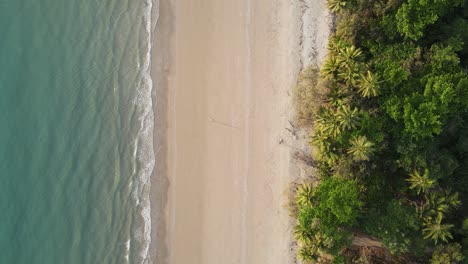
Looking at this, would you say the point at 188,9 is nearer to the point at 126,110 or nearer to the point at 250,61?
the point at 250,61

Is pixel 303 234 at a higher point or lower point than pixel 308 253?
higher

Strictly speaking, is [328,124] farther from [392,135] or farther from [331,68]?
[392,135]

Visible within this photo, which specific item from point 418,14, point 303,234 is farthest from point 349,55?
point 303,234

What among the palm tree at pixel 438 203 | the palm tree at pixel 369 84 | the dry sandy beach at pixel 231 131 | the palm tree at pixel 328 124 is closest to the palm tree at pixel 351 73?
the palm tree at pixel 369 84

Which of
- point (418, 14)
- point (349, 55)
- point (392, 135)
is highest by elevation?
point (418, 14)

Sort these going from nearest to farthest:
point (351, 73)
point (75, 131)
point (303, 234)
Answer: point (351, 73) < point (303, 234) < point (75, 131)

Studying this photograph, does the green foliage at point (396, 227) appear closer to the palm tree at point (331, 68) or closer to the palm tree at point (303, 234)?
the palm tree at point (303, 234)
